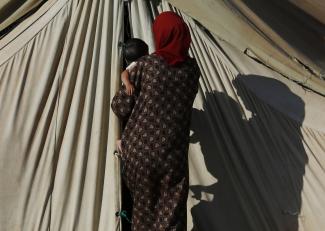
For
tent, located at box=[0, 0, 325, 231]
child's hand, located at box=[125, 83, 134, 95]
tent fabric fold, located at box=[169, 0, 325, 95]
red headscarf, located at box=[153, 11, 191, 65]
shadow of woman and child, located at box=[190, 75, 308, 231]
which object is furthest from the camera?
tent fabric fold, located at box=[169, 0, 325, 95]

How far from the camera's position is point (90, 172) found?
357 cm

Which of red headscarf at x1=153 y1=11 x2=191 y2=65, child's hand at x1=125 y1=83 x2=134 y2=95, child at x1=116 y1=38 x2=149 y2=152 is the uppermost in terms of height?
child at x1=116 y1=38 x2=149 y2=152

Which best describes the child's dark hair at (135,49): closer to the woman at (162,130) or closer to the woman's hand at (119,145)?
the woman at (162,130)

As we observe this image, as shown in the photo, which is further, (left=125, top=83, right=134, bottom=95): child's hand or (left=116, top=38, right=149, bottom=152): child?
(left=116, top=38, right=149, bottom=152): child

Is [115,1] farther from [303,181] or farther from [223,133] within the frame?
[303,181]

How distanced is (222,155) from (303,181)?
577 millimetres

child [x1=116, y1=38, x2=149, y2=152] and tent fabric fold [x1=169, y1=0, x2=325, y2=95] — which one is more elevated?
tent fabric fold [x1=169, y1=0, x2=325, y2=95]

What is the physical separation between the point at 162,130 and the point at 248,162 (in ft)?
2.83

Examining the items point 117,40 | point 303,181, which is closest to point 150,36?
point 117,40

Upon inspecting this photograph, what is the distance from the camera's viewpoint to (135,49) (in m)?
3.55

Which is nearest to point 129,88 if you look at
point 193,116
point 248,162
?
point 193,116

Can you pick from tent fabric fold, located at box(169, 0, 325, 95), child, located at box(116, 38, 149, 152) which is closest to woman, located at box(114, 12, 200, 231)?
child, located at box(116, 38, 149, 152)

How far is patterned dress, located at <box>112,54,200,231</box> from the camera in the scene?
10.6 ft

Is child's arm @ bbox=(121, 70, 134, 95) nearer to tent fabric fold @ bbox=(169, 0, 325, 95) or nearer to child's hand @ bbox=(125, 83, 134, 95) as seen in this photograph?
child's hand @ bbox=(125, 83, 134, 95)
